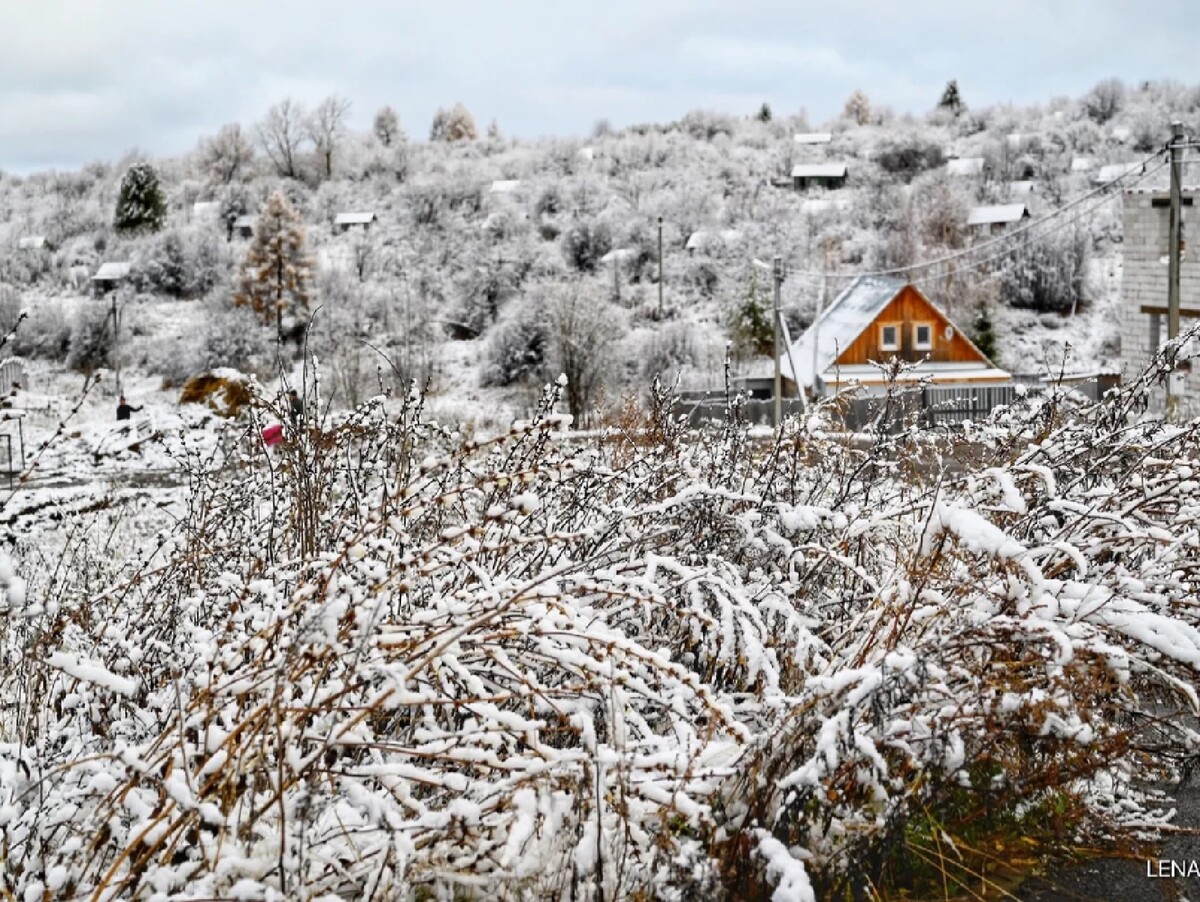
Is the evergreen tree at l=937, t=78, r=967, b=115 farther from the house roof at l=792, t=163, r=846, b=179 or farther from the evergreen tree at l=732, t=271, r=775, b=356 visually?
the evergreen tree at l=732, t=271, r=775, b=356

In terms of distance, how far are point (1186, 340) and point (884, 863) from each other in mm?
2226

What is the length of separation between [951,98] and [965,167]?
23571 millimetres

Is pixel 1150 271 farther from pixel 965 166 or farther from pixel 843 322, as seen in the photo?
pixel 965 166

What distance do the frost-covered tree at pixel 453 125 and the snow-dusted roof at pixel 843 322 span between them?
47.9 m

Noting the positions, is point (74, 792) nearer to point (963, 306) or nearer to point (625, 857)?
point (625, 857)

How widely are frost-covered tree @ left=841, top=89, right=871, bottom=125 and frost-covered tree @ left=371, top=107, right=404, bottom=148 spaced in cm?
2887

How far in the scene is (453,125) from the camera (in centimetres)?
7869

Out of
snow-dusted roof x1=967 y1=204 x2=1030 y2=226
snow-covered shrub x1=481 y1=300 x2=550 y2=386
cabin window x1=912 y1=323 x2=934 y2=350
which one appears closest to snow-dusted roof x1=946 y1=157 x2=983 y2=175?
snow-dusted roof x1=967 y1=204 x2=1030 y2=226

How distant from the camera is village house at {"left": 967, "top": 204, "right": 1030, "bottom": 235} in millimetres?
47125

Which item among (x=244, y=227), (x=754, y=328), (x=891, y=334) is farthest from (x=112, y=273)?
(x=891, y=334)

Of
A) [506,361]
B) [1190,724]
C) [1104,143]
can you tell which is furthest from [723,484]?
[1104,143]

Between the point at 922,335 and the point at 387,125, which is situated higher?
the point at 387,125

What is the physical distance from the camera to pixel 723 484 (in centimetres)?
405

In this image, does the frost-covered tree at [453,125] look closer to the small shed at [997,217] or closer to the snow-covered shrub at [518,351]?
the small shed at [997,217]
